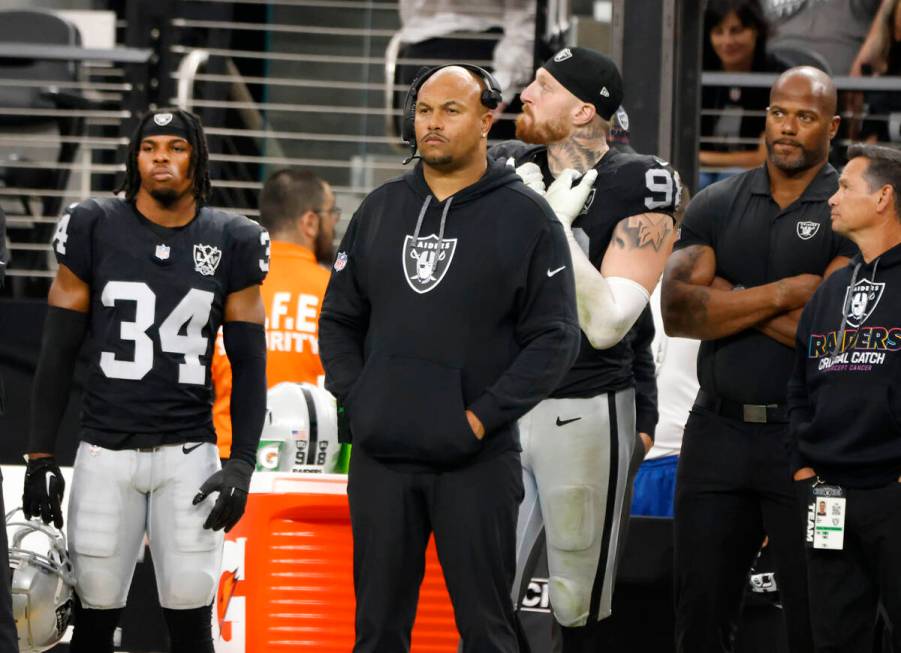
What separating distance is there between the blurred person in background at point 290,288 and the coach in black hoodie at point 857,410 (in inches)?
92.7

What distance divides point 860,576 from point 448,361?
1354mm

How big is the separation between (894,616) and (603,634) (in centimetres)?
181

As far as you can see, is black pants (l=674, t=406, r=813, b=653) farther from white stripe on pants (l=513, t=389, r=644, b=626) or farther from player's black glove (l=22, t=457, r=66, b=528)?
player's black glove (l=22, t=457, r=66, b=528)

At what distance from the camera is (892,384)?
417 cm

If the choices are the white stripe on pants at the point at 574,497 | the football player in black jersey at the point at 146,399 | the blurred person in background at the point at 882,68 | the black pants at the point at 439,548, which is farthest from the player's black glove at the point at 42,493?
the blurred person in background at the point at 882,68

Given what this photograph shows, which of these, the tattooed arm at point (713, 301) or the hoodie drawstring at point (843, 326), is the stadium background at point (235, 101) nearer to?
the tattooed arm at point (713, 301)

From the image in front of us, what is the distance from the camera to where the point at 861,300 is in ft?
14.0

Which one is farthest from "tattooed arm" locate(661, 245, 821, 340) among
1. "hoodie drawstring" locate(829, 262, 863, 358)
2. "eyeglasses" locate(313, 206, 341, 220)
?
"eyeglasses" locate(313, 206, 341, 220)

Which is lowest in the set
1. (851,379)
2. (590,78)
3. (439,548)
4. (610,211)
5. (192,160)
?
(439,548)

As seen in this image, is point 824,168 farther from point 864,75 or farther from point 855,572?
point 864,75

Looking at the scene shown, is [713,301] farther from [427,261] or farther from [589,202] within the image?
[427,261]

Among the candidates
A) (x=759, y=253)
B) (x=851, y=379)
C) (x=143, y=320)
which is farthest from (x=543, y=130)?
(x=143, y=320)

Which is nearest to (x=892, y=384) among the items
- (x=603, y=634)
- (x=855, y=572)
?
(x=855, y=572)

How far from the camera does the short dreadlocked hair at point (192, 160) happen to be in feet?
15.2
